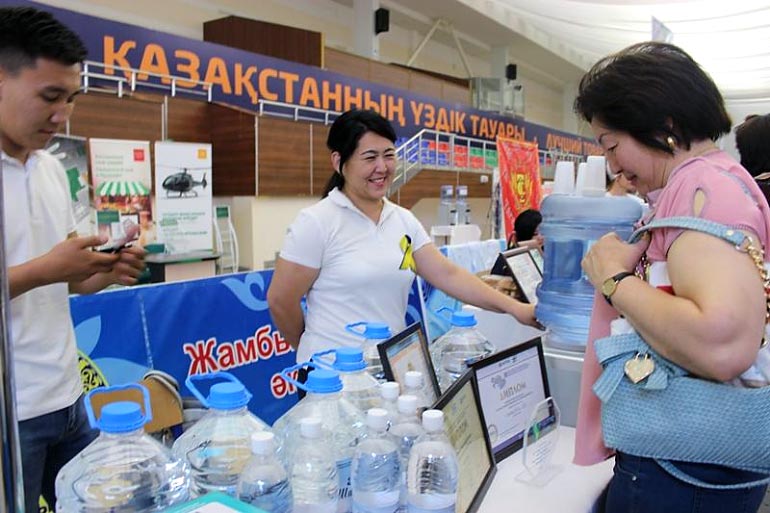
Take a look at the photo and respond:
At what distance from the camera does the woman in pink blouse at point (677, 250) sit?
89 centimetres

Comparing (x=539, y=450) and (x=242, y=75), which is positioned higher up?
(x=242, y=75)

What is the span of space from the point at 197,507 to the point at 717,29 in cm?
1053

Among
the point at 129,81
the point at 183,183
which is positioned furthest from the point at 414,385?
the point at 129,81

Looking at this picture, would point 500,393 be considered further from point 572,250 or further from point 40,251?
point 572,250

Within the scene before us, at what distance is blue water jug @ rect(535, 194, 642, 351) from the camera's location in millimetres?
1854

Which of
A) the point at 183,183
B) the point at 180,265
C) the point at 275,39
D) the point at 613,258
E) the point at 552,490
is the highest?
the point at 275,39

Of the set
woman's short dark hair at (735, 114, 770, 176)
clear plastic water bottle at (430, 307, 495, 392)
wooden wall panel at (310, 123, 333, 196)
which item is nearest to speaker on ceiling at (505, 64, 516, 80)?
wooden wall panel at (310, 123, 333, 196)

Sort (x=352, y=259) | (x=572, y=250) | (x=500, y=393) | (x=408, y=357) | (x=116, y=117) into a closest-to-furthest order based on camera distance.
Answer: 1. (x=408, y=357)
2. (x=500, y=393)
3. (x=352, y=259)
4. (x=572, y=250)
5. (x=116, y=117)

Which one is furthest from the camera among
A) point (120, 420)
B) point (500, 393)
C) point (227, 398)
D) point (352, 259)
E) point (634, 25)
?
point (634, 25)

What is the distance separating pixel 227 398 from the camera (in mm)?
876

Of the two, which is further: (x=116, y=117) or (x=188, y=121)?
(x=188, y=121)

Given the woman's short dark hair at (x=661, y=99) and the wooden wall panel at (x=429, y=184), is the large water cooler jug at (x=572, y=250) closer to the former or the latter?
the woman's short dark hair at (x=661, y=99)

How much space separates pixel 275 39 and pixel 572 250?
6.99 metres

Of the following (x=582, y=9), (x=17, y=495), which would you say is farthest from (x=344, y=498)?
(x=582, y=9)
